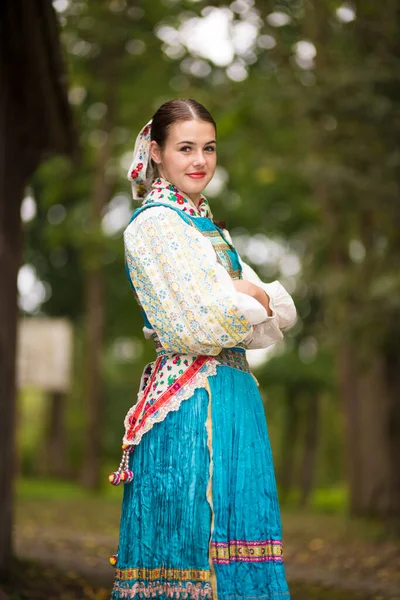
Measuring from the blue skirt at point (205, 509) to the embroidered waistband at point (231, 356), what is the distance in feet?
0.15

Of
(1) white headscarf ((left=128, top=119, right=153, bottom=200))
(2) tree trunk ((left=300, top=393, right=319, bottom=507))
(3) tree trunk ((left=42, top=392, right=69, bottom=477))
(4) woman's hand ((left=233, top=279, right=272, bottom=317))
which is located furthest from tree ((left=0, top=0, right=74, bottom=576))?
(3) tree trunk ((left=42, top=392, right=69, bottom=477))

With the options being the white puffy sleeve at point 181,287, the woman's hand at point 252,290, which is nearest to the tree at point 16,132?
the white puffy sleeve at point 181,287

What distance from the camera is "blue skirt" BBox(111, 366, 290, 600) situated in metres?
3.16

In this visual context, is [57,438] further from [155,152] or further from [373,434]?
[155,152]

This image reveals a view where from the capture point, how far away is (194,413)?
3295mm

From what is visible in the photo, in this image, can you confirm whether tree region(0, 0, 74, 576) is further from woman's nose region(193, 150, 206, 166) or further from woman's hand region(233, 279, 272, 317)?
woman's hand region(233, 279, 272, 317)

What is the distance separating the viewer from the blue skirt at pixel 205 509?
124 inches

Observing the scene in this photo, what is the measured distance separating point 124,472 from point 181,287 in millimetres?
660

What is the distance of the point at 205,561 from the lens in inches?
124

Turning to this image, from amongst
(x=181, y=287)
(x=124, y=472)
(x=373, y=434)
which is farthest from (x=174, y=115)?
(x=373, y=434)

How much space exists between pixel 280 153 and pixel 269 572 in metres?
14.3

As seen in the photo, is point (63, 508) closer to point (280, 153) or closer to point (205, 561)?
point (280, 153)

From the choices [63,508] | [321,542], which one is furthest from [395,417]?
[63,508]

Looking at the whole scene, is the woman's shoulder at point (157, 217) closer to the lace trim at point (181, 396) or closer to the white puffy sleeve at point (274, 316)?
the white puffy sleeve at point (274, 316)
